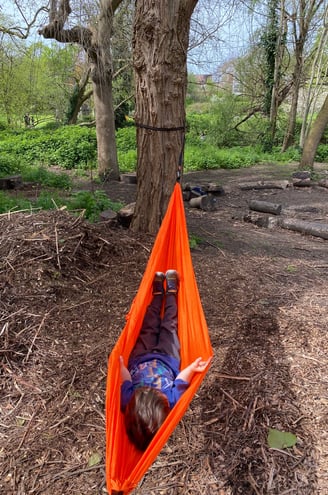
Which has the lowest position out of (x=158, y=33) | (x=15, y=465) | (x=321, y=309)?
(x=15, y=465)

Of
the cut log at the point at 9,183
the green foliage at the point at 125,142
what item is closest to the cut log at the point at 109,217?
the cut log at the point at 9,183

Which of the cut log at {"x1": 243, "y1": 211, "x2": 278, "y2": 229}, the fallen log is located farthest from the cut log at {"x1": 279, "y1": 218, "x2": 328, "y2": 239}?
the fallen log

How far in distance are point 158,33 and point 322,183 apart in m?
5.66

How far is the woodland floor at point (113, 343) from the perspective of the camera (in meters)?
1.50

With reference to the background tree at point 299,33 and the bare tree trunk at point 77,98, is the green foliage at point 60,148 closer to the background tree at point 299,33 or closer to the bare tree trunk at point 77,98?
the bare tree trunk at point 77,98

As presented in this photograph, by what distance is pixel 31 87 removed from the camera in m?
15.2

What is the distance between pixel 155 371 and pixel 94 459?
452 mm

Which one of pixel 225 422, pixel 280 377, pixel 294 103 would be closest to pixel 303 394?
pixel 280 377

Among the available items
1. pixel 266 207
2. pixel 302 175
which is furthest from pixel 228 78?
pixel 266 207

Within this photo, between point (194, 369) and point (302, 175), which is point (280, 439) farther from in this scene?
point (302, 175)

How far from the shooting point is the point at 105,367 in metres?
2.01

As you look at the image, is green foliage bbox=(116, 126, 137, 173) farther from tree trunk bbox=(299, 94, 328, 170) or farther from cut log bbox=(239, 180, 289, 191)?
tree trunk bbox=(299, 94, 328, 170)

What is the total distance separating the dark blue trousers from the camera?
201cm

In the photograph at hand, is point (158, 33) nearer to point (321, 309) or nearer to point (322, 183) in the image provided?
point (321, 309)
